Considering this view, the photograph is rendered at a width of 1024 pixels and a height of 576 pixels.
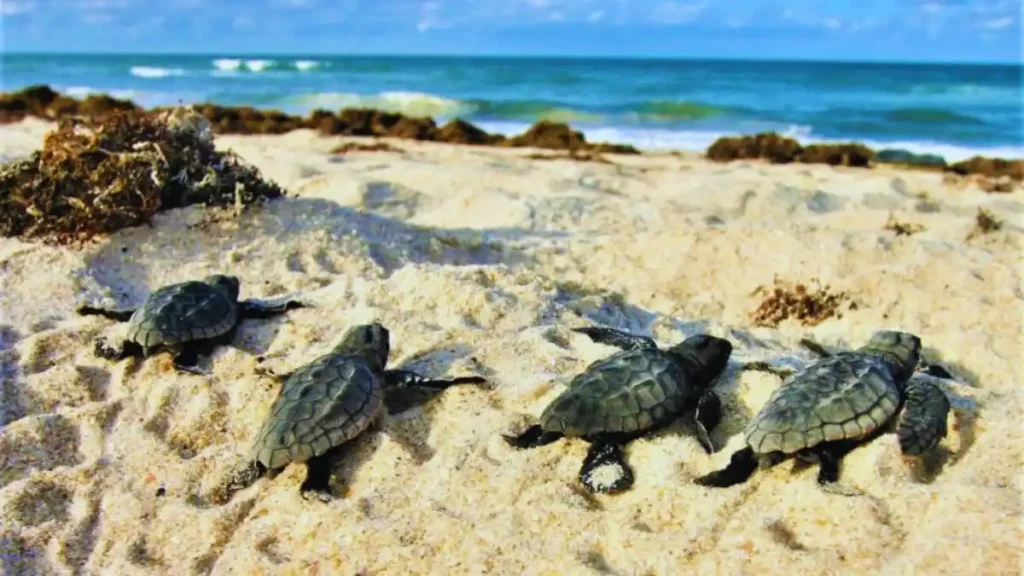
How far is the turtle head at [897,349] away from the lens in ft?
13.1

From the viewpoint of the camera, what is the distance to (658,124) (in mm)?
21500

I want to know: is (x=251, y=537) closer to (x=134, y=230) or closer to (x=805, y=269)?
(x=134, y=230)

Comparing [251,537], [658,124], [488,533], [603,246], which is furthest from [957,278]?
[658,124]

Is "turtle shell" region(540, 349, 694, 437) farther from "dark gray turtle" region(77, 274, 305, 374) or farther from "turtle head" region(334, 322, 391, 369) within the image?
"dark gray turtle" region(77, 274, 305, 374)

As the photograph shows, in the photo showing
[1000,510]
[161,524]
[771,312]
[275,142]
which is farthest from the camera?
[275,142]

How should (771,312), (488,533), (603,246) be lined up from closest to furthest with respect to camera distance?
(488,533) < (771,312) < (603,246)

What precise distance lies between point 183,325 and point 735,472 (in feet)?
9.54

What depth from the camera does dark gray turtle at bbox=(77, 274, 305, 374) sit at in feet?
14.5

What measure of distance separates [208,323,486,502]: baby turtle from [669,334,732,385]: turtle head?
1.06m

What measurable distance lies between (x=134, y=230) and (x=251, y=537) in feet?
12.1

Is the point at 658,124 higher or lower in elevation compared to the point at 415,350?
lower

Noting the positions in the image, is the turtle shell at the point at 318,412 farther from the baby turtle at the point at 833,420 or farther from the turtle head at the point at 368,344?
the baby turtle at the point at 833,420

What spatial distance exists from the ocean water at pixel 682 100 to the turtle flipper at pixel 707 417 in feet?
44.5

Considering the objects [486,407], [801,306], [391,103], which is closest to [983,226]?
[801,306]
